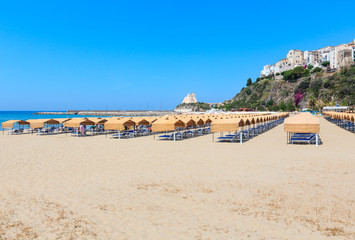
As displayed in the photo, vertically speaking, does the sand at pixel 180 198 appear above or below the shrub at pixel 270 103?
below

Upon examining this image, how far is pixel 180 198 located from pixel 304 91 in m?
92.2

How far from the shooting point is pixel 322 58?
113 metres

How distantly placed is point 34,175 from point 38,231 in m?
4.65

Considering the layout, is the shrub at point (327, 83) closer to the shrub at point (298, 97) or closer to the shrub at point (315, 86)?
the shrub at point (315, 86)

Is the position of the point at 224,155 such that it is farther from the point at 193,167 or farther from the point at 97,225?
the point at 97,225

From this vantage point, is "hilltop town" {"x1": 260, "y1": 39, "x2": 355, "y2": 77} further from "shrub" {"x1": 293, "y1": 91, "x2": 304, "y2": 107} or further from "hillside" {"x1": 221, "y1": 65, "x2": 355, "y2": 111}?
"shrub" {"x1": 293, "y1": 91, "x2": 304, "y2": 107}

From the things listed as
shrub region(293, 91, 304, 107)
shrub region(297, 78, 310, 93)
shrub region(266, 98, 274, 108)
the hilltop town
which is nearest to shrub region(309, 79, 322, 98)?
shrub region(297, 78, 310, 93)

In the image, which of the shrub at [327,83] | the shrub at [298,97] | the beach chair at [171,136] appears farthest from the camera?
the shrub at [298,97]

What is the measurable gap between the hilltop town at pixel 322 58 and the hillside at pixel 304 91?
21.4 feet

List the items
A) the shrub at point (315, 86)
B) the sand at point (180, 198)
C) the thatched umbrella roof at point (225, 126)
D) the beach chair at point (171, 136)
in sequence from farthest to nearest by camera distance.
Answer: the shrub at point (315, 86) → the beach chair at point (171, 136) → the thatched umbrella roof at point (225, 126) → the sand at point (180, 198)

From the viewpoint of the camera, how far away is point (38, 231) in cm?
482

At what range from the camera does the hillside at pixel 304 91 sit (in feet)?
244

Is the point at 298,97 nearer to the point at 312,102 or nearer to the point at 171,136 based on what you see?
the point at 312,102

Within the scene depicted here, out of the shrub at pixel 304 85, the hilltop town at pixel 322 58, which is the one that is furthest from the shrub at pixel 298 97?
the hilltop town at pixel 322 58
